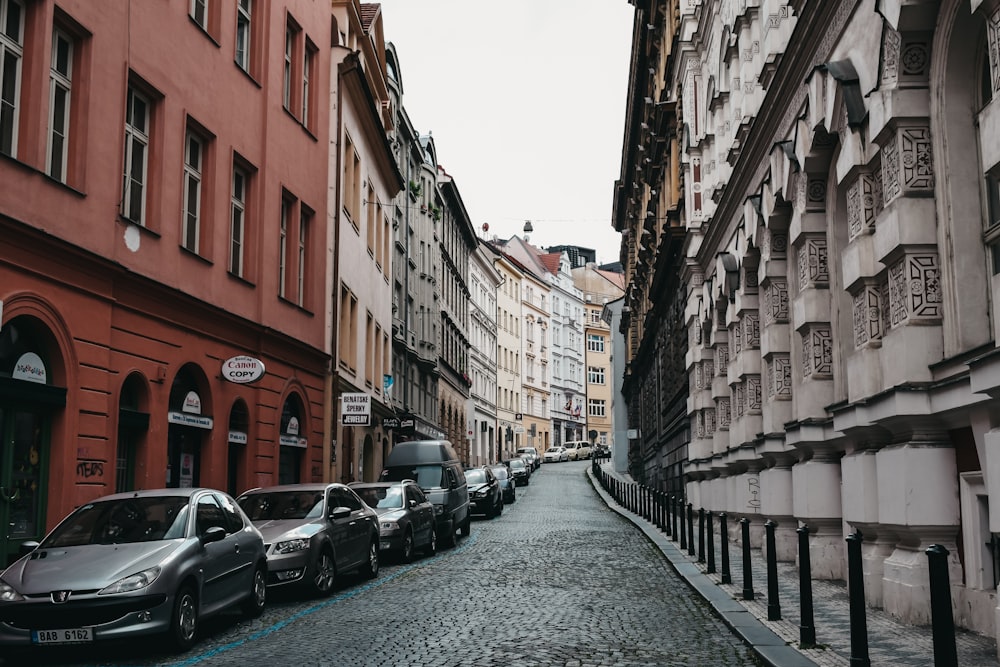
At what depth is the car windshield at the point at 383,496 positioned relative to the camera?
68.1 feet

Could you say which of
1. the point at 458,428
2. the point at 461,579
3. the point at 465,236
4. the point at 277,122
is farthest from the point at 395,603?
the point at 465,236

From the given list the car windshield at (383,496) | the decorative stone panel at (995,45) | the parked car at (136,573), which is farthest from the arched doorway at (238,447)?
the decorative stone panel at (995,45)

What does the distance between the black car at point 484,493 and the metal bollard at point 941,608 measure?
1108 inches

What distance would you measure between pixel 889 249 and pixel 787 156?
18.0 feet

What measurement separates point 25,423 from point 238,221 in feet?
30.8

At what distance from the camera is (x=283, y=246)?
25.9m

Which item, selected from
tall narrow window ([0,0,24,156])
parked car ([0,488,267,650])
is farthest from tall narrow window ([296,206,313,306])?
parked car ([0,488,267,650])

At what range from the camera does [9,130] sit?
14320mm

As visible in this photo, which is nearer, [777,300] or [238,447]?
[777,300]

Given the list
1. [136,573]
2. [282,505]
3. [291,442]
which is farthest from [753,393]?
[136,573]

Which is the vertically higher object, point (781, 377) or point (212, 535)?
point (781, 377)

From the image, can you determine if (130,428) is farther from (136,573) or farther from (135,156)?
(136,573)

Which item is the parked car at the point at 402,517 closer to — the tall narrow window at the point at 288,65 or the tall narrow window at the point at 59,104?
the tall narrow window at the point at 59,104

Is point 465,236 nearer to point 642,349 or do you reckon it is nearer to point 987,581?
point 642,349
